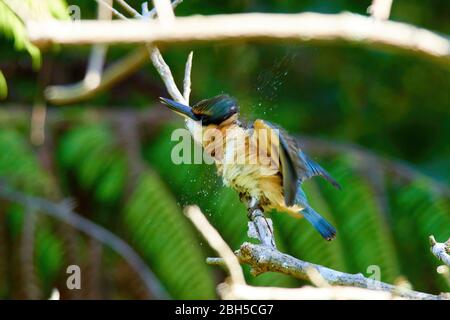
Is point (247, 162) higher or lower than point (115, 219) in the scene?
lower

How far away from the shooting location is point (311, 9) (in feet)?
12.8

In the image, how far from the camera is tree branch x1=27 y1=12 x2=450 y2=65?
82 centimetres

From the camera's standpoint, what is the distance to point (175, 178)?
356 cm

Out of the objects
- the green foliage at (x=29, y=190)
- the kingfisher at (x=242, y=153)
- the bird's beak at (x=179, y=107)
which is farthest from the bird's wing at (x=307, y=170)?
the green foliage at (x=29, y=190)

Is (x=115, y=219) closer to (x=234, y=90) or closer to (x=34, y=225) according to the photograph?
(x=34, y=225)

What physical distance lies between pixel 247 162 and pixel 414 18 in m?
2.31

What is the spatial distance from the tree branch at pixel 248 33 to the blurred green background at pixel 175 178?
2089 mm

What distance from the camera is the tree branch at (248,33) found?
0.82m

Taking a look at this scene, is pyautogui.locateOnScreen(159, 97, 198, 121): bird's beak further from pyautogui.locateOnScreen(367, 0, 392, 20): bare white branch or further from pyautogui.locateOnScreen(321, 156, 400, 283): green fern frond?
pyautogui.locateOnScreen(321, 156, 400, 283): green fern frond

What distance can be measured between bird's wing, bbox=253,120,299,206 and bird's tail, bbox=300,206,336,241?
21 cm

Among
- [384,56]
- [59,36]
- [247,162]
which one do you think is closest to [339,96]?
[384,56]

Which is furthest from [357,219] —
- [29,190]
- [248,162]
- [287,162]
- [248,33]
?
[248,33]

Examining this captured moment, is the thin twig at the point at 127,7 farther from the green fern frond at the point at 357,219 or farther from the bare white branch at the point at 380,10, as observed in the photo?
the green fern frond at the point at 357,219

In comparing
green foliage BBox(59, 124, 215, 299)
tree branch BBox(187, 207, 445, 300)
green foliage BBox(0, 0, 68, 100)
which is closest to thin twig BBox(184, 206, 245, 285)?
tree branch BBox(187, 207, 445, 300)
